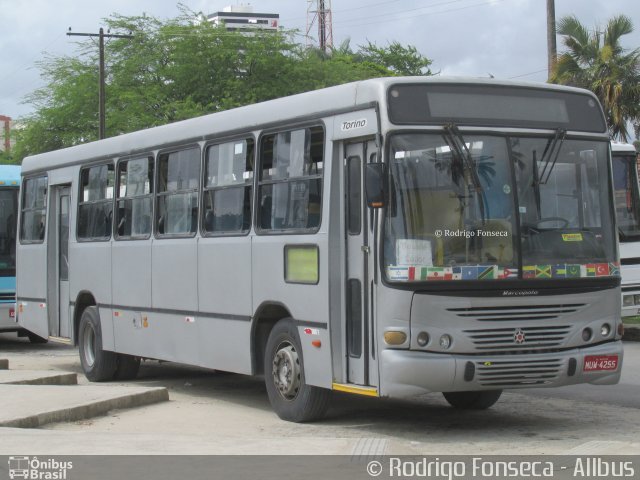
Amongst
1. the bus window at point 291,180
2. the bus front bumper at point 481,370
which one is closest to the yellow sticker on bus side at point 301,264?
the bus window at point 291,180

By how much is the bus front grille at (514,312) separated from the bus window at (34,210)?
32.2 feet

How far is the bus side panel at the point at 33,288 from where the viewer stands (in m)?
17.5

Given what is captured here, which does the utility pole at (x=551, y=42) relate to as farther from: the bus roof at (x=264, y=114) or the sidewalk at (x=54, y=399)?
the sidewalk at (x=54, y=399)

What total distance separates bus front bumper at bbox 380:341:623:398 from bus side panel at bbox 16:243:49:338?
901cm

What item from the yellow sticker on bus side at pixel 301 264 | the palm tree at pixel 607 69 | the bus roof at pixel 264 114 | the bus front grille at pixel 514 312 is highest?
the palm tree at pixel 607 69

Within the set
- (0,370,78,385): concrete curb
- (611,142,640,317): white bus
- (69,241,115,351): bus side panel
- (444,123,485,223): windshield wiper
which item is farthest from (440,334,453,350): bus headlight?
(611,142,640,317): white bus

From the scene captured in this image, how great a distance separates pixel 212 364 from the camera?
12688 millimetres

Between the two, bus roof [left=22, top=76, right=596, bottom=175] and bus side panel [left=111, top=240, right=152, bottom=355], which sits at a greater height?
bus roof [left=22, top=76, right=596, bottom=175]

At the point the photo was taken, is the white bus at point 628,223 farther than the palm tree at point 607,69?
No

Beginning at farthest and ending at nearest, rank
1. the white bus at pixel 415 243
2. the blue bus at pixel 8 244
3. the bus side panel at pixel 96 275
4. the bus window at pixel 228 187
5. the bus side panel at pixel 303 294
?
the blue bus at pixel 8 244
the bus side panel at pixel 96 275
the bus window at pixel 228 187
the bus side panel at pixel 303 294
the white bus at pixel 415 243

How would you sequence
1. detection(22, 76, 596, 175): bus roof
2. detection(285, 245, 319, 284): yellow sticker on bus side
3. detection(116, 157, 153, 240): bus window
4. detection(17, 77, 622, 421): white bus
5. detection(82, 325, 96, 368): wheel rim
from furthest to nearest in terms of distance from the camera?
detection(82, 325, 96, 368): wheel rim < detection(116, 157, 153, 240): bus window < detection(285, 245, 319, 284): yellow sticker on bus side < detection(22, 76, 596, 175): bus roof < detection(17, 77, 622, 421): white bus

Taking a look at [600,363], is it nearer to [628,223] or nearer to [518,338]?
[518,338]

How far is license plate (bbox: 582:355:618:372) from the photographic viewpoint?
10164 mm

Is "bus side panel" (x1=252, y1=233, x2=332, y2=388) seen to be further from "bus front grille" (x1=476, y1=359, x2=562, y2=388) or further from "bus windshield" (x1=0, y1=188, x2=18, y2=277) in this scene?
"bus windshield" (x1=0, y1=188, x2=18, y2=277)
